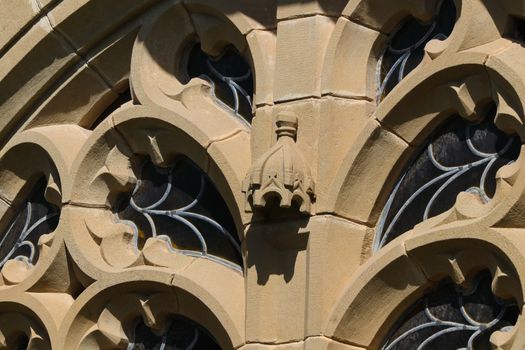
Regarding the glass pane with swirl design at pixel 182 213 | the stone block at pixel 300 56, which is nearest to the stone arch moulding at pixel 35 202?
the glass pane with swirl design at pixel 182 213

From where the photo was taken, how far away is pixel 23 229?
44.3ft

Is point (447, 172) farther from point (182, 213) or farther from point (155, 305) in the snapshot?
point (155, 305)

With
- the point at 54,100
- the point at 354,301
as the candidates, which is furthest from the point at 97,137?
the point at 354,301

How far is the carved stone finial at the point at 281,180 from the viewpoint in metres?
11.8

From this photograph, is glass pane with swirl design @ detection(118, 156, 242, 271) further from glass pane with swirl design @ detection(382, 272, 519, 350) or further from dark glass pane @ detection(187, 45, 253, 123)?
glass pane with swirl design @ detection(382, 272, 519, 350)

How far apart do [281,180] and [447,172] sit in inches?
31.1

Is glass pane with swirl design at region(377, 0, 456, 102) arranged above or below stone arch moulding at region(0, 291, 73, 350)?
above

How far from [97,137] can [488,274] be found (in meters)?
2.55

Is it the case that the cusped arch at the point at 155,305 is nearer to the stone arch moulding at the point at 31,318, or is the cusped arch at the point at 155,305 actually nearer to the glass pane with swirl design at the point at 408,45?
the stone arch moulding at the point at 31,318

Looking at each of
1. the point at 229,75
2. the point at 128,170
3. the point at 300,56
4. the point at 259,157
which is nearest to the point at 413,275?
the point at 259,157

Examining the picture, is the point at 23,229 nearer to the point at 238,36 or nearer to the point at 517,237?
the point at 238,36

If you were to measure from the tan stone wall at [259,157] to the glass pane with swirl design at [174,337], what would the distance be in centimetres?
9

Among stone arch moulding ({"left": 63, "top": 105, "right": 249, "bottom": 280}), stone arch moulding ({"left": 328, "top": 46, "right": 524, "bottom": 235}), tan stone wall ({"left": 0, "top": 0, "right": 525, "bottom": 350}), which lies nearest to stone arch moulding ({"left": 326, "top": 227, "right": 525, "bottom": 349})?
tan stone wall ({"left": 0, "top": 0, "right": 525, "bottom": 350})

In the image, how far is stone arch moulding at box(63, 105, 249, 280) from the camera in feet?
41.1
